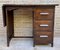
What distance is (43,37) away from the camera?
2.72 meters

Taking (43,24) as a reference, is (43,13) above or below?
above

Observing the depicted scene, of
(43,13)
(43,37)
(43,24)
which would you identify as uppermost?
(43,13)

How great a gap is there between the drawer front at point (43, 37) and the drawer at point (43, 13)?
32 cm

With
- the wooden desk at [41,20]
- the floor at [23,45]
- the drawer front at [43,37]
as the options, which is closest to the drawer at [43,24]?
the wooden desk at [41,20]

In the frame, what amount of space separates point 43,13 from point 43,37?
18.2 inches

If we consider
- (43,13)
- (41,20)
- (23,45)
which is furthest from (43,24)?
(23,45)

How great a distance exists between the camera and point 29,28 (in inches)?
132

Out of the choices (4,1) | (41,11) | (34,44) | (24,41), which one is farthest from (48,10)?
(4,1)

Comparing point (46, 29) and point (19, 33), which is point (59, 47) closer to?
point (46, 29)

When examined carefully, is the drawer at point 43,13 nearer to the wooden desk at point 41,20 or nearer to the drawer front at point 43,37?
the wooden desk at point 41,20

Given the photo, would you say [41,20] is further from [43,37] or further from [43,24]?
[43,37]

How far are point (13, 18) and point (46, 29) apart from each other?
92 centimetres

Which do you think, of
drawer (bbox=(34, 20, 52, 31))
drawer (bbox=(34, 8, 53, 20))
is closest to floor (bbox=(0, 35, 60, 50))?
drawer (bbox=(34, 20, 52, 31))

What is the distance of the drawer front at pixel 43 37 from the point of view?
2717 mm
